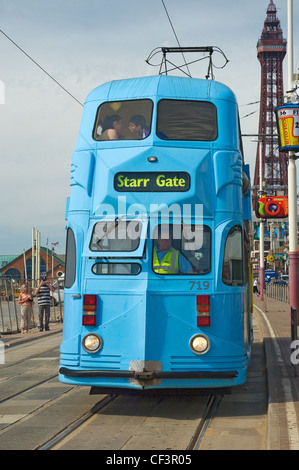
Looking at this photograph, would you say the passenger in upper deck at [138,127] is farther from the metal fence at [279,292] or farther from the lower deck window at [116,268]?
the metal fence at [279,292]

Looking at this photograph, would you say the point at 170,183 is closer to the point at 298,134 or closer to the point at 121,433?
the point at 121,433

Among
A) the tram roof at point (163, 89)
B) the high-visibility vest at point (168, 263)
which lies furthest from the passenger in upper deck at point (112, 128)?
the high-visibility vest at point (168, 263)

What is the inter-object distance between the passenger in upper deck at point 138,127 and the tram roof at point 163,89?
1.04 feet

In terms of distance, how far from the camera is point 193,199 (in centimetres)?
884

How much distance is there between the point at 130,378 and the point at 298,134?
12.7 metres

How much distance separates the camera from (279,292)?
47844 millimetres

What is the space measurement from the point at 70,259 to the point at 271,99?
162314mm

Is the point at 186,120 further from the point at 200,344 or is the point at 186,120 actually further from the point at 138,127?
the point at 200,344

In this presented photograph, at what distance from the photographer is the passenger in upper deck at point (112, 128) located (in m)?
9.21

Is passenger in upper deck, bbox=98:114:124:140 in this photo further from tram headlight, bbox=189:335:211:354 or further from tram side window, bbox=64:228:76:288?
tram headlight, bbox=189:335:211:354

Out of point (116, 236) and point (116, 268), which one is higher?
point (116, 236)

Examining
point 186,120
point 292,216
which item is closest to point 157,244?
point 186,120

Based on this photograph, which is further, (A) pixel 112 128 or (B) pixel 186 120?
(A) pixel 112 128
